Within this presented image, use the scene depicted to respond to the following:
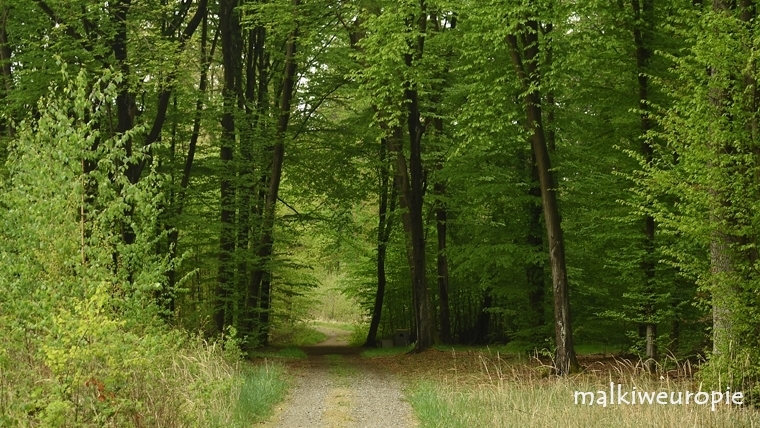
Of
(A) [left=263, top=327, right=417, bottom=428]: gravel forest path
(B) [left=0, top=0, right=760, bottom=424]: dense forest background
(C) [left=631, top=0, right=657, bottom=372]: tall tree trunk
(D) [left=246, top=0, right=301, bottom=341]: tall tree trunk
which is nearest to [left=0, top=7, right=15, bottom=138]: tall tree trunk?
(B) [left=0, top=0, right=760, bottom=424]: dense forest background

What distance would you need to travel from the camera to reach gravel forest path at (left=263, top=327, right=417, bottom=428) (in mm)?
10688

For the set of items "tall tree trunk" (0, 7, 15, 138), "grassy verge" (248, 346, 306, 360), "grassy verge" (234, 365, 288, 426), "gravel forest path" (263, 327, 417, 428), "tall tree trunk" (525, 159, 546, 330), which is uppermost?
"tall tree trunk" (0, 7, 15, 138)

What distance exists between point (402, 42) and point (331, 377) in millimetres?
7752

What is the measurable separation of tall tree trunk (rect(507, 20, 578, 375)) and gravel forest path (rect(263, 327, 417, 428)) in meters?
3.42

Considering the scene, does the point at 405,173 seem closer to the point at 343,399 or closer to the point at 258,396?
the point at 343,399

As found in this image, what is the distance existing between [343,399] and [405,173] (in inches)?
368

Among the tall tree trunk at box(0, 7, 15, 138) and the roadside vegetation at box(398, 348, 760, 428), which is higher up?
the tall tree trunk at box(0, 7, 15, 138)

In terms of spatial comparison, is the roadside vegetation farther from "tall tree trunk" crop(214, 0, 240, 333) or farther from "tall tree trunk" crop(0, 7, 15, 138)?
"tall tree trunk" crop(0, 7, 15, 138)

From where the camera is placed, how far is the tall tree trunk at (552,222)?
1434cm

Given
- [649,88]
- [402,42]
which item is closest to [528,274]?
[649,88]

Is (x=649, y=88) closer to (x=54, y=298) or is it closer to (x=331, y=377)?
(x=331, y=377)

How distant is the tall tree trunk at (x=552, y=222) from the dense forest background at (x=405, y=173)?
0.18ft

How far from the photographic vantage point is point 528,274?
17031 mm

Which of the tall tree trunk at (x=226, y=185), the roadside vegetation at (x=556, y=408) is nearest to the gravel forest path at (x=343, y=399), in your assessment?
the roadside vegetation at (x=556, y=408)
